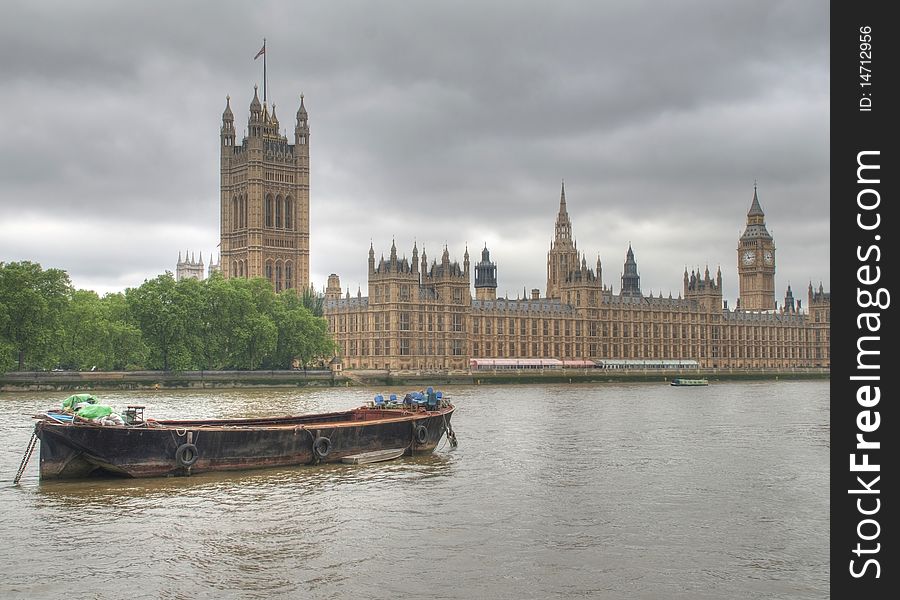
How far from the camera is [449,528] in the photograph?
27.2 m

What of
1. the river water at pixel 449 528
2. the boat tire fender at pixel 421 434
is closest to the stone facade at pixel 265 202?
the river water at pixel 449 528

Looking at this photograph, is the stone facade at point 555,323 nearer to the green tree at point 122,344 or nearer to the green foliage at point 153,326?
the green foliage at point 153,326

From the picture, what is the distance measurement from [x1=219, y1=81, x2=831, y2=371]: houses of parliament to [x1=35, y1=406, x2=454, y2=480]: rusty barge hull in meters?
89.5

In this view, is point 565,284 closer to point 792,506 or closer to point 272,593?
point 792,506

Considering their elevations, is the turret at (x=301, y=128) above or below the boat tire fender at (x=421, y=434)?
above

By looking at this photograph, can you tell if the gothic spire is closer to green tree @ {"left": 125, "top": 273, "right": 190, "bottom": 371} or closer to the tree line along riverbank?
the tree line along riverbank

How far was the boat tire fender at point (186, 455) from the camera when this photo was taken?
34.8 m

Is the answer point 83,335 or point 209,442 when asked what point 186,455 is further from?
point 83,335

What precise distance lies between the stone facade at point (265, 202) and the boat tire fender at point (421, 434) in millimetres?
132657
